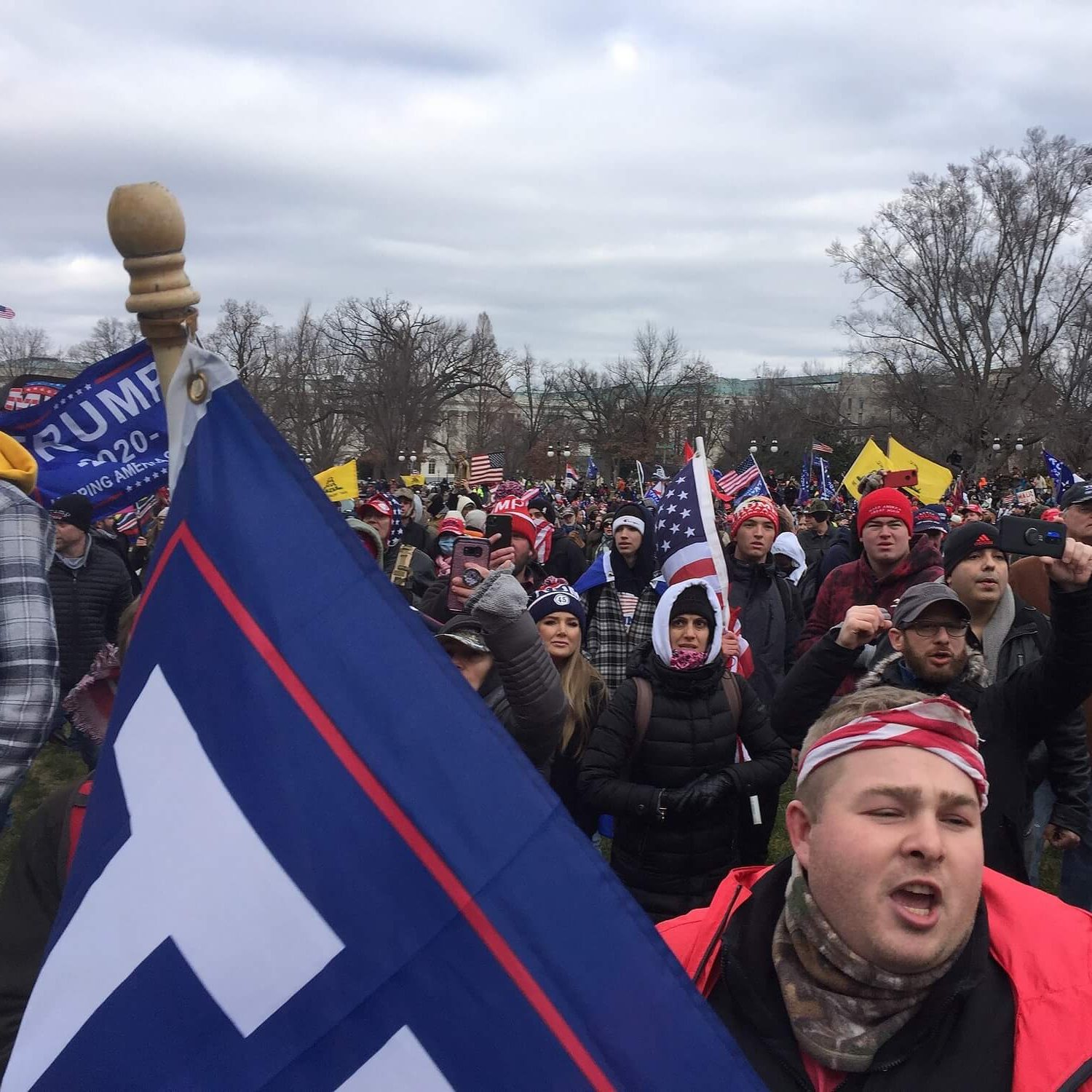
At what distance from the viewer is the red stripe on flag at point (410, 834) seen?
114 centimetres

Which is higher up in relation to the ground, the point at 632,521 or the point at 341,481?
the point at 341,481

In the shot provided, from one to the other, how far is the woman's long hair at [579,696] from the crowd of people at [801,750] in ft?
0.06

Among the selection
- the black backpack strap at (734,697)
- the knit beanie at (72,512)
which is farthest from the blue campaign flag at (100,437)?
the black backpack strap at (734,697)

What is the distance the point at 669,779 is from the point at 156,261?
9.24 ft

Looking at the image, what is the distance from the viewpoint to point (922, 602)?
3273 millimetres

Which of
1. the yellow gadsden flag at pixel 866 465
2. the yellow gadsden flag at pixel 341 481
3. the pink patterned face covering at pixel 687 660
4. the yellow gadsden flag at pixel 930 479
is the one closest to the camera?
the pink patterned face covering at pixel 687 660

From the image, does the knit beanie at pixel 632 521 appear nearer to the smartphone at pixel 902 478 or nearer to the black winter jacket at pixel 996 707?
the black winter jacket at pixel 996 707

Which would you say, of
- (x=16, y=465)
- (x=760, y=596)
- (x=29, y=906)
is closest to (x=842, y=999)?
(x=29, y=906)

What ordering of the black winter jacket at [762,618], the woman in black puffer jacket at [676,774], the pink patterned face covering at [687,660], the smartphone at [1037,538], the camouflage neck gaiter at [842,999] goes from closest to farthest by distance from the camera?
the camouflage neck gaiter at [842,999] < the smartphone at [1037,538] < the woman in black puffer jacket at [676,774] < the pink patterned face covering at [687,660] < the black winter jacket at [762,618]

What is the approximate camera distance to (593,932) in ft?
3.80

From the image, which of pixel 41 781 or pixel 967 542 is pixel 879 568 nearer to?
pixel 967 542

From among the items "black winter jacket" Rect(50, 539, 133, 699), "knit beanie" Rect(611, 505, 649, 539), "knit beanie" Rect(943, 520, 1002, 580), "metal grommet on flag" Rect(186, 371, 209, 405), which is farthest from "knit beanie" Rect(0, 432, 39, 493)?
"knit beanie" Rect(611, 505, 649, 539)

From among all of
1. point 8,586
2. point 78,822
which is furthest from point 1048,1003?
point 8,586

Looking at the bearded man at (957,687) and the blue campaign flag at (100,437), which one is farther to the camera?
the blue campaign flag at (100,437)
